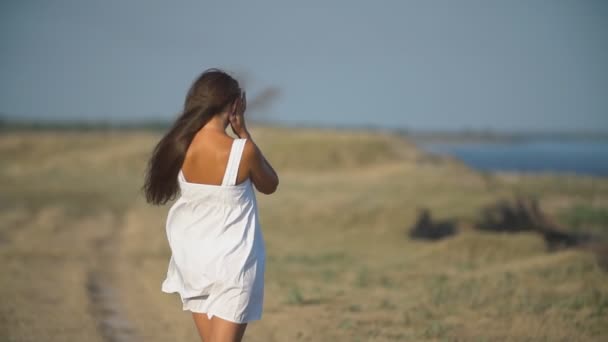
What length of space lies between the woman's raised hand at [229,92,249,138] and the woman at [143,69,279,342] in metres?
0.02

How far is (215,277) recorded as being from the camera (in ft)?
12.8

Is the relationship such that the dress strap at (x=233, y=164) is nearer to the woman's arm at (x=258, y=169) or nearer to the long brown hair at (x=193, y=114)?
the woman's arm at (x=258, y=169)

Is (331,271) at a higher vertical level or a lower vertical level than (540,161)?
higher

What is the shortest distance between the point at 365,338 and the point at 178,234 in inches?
145

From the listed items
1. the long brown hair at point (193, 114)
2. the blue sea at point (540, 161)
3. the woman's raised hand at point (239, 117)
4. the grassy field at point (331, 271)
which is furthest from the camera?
the blue sea at point (540, 161)

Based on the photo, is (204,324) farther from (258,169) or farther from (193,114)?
(193,114)

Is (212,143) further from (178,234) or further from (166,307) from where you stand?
(166,307)

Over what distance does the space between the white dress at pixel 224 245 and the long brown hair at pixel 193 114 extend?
4.6 inches

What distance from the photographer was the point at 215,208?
3.92m

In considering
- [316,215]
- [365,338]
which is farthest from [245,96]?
[316,215]

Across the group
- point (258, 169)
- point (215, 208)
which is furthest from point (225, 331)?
→ point (258, 169)

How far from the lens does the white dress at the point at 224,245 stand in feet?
12.8

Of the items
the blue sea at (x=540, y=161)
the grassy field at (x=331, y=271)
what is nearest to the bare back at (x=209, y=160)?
the grassy field at (x=331, y=271)

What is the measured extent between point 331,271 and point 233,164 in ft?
29.6
